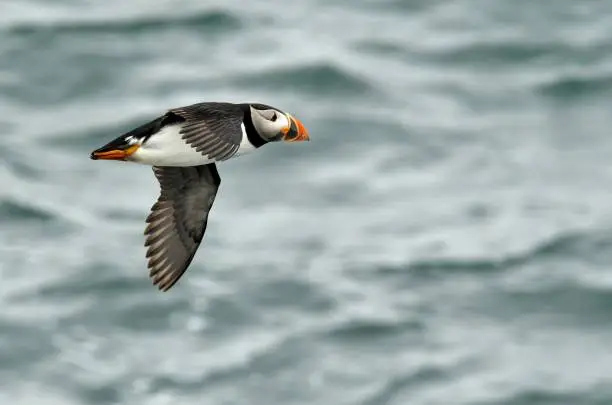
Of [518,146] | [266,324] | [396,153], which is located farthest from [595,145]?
[266,324]

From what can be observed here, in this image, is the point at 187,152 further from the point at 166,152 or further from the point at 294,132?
the point at 294,132

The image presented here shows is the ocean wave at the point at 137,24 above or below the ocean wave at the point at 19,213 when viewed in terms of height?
above

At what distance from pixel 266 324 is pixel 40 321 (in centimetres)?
266

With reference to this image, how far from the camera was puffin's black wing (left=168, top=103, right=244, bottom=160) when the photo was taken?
400 inches

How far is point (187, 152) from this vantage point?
1062 cm

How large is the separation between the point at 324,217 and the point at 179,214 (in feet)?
40.0

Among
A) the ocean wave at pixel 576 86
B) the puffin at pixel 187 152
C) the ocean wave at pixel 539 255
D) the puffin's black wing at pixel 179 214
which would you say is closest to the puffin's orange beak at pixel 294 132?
the puffin at pixel 187 152

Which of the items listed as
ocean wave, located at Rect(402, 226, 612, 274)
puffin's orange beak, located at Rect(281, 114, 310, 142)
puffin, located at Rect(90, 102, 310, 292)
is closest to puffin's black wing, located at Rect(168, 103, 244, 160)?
puffin, located at Rect(90, 102, 310, 292)

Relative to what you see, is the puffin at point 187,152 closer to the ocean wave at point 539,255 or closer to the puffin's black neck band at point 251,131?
the puffin's black neck band at point 251,131

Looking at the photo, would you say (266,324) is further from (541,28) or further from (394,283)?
(541,28)

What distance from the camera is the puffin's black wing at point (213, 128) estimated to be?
10156 mm

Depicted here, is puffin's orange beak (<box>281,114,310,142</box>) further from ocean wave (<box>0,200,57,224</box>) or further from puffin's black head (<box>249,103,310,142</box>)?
ocean wave (<box>0,200,57,224</box>)

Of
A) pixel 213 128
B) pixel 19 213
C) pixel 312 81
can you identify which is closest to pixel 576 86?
pixel 312 81

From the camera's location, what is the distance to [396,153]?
82.8 ft
